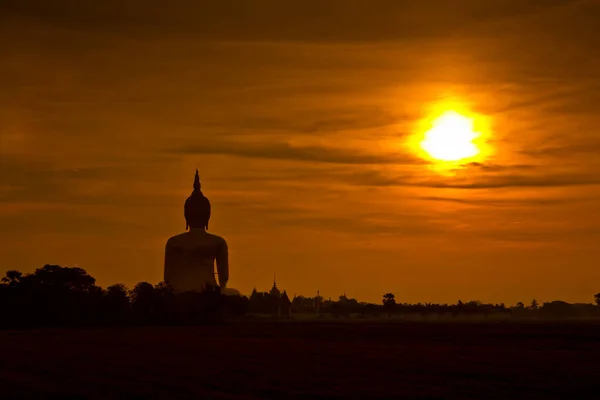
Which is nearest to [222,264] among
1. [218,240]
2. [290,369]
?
[218,240]

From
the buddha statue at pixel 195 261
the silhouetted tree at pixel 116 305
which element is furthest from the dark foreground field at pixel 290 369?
the buddha statue at pixel 195 261

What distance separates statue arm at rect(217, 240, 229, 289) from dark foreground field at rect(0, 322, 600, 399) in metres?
112

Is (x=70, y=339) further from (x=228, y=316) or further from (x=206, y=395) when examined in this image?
(x=228, y=316)

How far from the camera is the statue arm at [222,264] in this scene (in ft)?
625

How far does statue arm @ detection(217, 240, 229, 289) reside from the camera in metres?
190

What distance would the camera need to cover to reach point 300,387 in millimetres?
42719

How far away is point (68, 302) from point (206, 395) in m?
79.2

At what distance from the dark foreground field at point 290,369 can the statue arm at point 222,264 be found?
4406 inches

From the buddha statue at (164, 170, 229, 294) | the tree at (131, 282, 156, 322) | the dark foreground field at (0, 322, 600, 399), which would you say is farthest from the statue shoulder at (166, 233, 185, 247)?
the dark foreground field at (0, 322, 600, 399)

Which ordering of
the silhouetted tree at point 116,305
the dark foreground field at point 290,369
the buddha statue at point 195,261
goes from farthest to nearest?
the buddha statue at point 195,261 → the silhouetted tree at point 116,305 → the dark foreground field at point 290,369

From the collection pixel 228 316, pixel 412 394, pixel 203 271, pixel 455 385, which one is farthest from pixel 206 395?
pixel 203 271

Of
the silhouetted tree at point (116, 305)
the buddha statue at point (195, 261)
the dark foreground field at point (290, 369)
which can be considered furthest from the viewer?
the buddha statue at point (195, 261)

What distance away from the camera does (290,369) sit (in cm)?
5131

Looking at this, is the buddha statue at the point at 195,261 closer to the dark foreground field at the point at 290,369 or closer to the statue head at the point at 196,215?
the statue head at the point at 196,215
